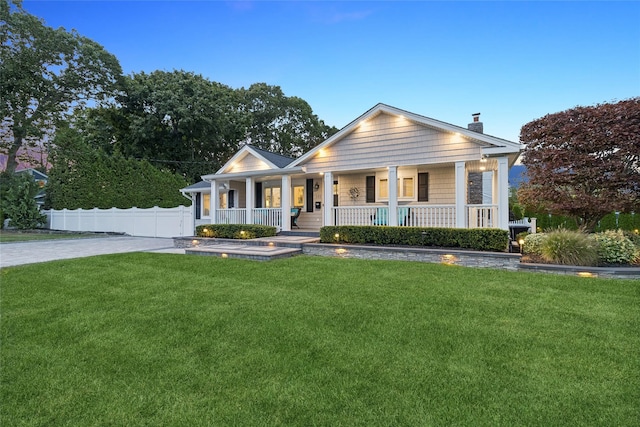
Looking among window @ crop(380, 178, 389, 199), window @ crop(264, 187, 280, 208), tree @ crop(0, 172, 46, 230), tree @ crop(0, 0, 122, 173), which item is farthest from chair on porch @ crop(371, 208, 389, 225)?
tree @ crop(0, 0, 122, 173)

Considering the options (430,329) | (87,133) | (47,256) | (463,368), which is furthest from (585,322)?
(87,133)

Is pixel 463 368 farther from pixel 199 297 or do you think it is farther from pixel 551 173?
pixel 551 173

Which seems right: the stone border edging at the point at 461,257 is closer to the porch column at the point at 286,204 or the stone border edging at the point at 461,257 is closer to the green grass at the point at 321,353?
the green grass at the point at 321,353

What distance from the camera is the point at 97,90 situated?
24.0 meters

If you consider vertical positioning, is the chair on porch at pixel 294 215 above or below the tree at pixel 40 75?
below

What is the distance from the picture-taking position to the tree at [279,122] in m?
33.0

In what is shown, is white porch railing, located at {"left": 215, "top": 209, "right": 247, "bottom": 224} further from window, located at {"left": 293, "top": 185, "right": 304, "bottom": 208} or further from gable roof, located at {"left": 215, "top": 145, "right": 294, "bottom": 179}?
window, located at {"left": 293, "top": 185, "right": 304, "bottom": 208}

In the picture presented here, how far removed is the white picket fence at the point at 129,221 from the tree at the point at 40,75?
6734 mm

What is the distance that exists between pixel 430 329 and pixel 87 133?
30.8 metres

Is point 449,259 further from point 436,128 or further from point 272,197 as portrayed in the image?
point 272,197

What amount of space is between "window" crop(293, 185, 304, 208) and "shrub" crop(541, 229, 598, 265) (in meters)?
9.19

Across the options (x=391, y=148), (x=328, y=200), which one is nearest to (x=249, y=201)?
(x=328, y=200)

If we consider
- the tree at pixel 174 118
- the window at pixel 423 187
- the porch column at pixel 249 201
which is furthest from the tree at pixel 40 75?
the window at pixel 423 187

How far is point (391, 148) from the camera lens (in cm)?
1044
